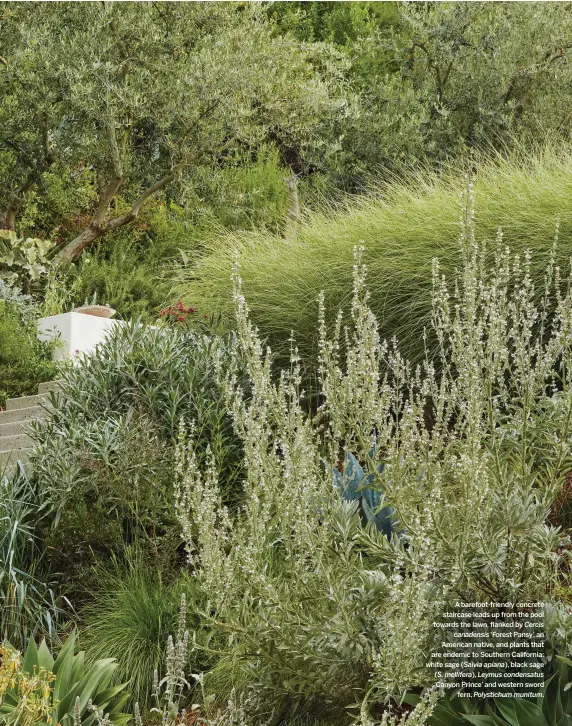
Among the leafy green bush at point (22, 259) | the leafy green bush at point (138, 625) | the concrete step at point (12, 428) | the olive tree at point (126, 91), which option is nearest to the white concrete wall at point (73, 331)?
the concrete step at point (12, 428)

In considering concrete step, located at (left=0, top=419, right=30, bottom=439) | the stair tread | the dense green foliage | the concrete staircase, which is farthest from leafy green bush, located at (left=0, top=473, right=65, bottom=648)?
the stair tread

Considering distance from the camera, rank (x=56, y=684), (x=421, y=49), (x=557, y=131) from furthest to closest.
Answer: (x=421, y=49) → (x=557, y=131) → (x=56, y=684)

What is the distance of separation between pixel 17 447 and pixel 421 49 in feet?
36.6

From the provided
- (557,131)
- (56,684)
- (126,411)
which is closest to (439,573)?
(56,684)

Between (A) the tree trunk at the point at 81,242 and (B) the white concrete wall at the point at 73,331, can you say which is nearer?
(B) the white concrete wall at the point at 73,331

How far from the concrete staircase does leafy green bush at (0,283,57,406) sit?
0.45 metres

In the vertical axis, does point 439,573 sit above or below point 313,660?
above

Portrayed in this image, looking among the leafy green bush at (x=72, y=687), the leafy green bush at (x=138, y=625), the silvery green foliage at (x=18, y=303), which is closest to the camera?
the leafy green bush at (x=72, y=687)

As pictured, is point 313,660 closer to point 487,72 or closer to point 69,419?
point 69,419

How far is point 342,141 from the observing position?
14.2m

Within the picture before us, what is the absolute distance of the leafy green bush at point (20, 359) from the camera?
852 centimetres

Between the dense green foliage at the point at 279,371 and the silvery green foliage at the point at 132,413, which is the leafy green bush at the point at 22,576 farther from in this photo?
the silvery green foliage at the point at 132,413

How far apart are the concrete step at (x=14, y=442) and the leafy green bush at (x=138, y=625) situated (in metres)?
2.86

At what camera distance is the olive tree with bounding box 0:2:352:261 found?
10961 millimetres
